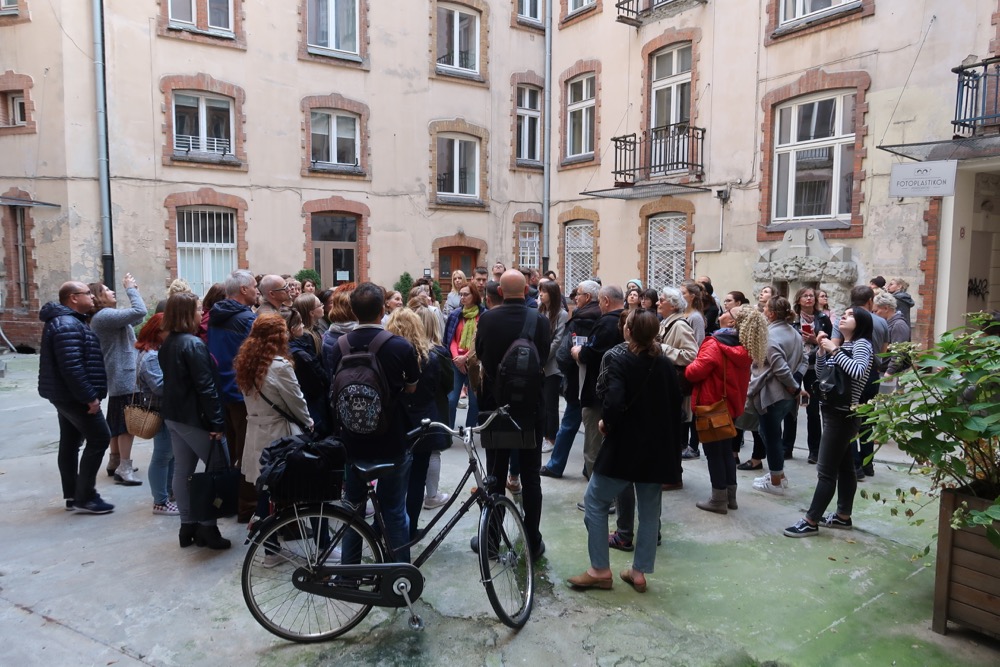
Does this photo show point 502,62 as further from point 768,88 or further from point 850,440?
point 850,440

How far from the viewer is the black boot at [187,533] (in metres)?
4.69

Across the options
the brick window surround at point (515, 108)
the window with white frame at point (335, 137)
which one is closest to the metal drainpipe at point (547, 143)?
the brick window surround at point (515, 108)

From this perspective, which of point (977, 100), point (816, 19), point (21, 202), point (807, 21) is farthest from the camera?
point (21, 202)

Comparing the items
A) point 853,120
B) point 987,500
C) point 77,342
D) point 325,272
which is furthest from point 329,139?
point 987,500

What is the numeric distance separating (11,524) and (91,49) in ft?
41.4

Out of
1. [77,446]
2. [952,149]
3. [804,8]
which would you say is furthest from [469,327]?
[804,8]

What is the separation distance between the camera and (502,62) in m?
18.9

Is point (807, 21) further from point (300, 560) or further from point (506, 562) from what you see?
point (300, 560)

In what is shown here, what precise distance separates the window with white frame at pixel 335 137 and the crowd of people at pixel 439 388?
11.4m

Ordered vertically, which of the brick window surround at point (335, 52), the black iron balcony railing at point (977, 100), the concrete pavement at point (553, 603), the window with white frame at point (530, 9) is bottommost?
the concrete pavement at point (553, 603)

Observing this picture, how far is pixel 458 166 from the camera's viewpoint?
18719mm

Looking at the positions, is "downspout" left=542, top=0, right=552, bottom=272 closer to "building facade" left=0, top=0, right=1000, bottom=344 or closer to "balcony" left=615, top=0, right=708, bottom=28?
"building facade" left=0, top=0, right=1000, bottom=344

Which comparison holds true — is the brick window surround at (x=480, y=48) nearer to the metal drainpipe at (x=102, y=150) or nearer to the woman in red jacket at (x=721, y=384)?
the metal drainpipe at (x=102, y=150)

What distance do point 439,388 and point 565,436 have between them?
1.91 m
